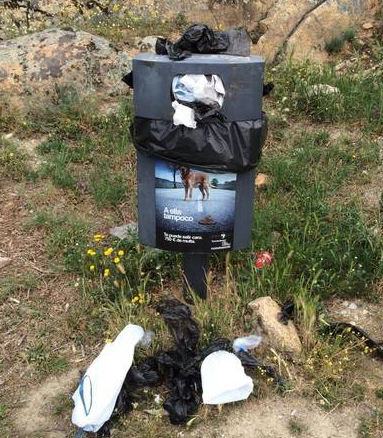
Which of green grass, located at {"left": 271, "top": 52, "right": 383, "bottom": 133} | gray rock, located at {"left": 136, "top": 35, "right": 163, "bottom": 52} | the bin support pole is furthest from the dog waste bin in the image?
gray rock, located at {"left": 136, "top": 35, "right": 163, "bottom": 52}

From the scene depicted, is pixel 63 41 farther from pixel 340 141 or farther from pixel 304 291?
pixel 304 291

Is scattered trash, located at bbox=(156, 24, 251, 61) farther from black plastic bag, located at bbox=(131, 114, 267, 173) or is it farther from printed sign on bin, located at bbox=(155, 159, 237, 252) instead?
printed sign on bin, located at bbox=(155, 159, 237, 252)

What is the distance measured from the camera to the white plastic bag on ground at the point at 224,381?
2.70 meters

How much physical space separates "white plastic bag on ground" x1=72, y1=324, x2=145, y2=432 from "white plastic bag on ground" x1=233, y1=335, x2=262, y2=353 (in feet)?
1.77

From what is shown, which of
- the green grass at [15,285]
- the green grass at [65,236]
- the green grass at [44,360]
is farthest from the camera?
the green grass at [65,236]

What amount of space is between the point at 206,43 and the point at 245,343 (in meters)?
1.63

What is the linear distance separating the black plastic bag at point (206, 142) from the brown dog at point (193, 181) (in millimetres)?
Result: 61

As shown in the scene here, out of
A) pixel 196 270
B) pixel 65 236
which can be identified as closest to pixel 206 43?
pixel 196 270

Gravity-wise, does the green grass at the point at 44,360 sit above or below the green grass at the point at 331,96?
below

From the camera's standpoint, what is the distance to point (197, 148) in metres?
2.73

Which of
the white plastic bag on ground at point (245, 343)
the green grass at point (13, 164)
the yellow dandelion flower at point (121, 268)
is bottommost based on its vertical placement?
the white plastic bag on ground at point (245, 343)

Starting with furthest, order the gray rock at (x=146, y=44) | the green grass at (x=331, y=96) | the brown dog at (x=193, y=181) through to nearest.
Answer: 1. the gray rock at (x=146, y=44)
2. the green grass at (x=331, y=96)
3. the brown dog at (x=193, y=181)

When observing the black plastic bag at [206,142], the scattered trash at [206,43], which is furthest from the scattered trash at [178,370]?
the scattered trash at [206,43]

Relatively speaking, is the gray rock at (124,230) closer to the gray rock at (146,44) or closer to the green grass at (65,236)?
the green grass at (65,236)
